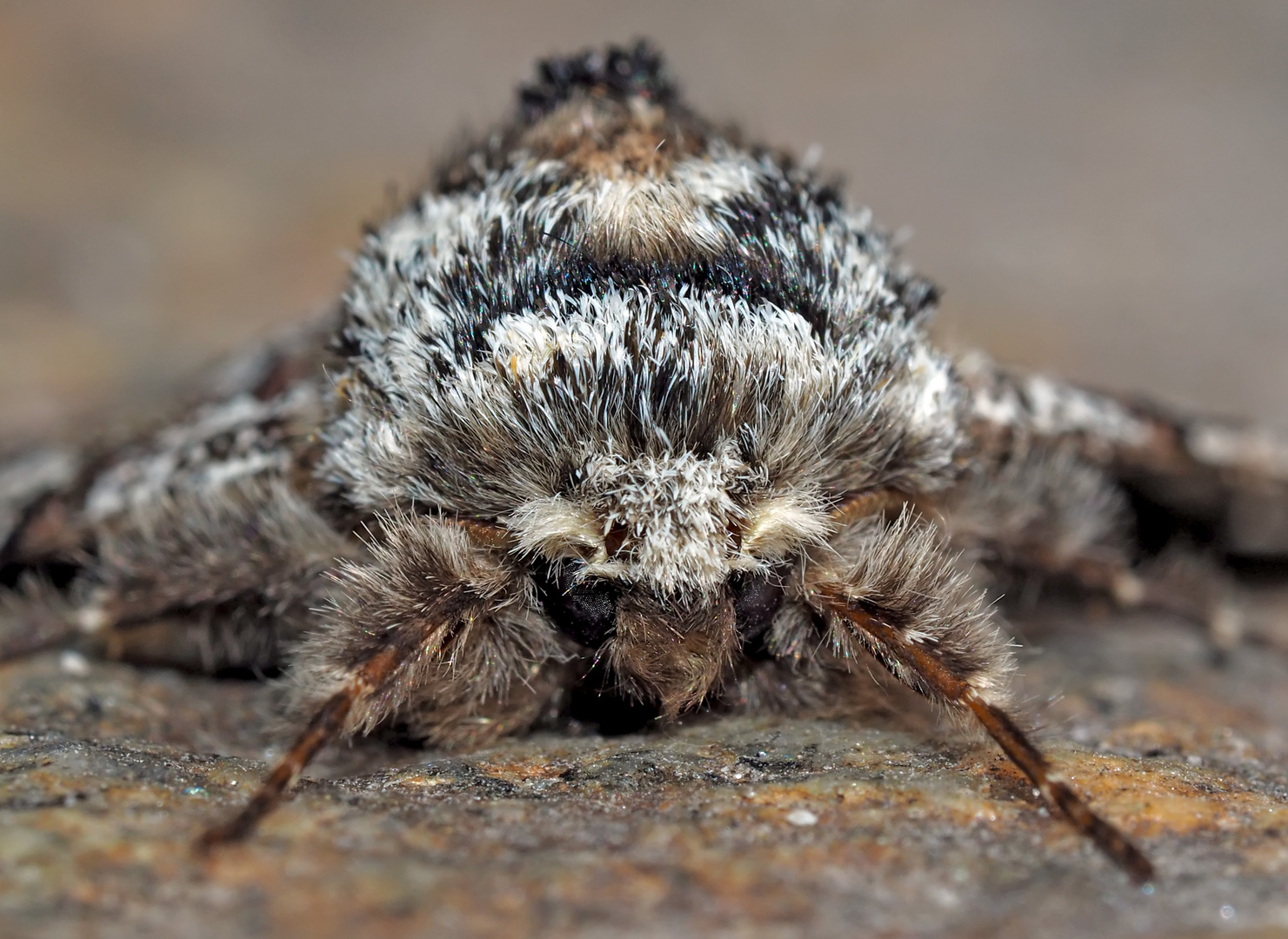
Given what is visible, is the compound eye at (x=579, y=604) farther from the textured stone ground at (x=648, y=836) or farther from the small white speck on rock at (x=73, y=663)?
the small white speck on rock at (x=73, y=663)

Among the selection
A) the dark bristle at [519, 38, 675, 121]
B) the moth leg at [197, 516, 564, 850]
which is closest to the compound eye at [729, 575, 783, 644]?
the moth leg at [197, 516, 564, 850]

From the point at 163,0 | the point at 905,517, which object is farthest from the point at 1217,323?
the point at 163,0

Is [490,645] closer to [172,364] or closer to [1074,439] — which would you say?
[1074,439]

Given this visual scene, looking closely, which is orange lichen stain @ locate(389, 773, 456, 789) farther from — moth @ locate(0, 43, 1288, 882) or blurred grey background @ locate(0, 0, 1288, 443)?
blurred grey background @ locate(0, 0, 1288, 443)

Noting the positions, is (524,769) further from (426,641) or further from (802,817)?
(802,817)

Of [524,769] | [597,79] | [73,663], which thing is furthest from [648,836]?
[597,79]

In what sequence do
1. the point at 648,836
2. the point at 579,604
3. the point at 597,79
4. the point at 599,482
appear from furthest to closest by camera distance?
the point at 597,79 → the point at 579,604 → the point at 599,482 → the point at 648,836

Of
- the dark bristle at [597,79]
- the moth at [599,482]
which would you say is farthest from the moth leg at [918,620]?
the dark bristle at [597,79]
